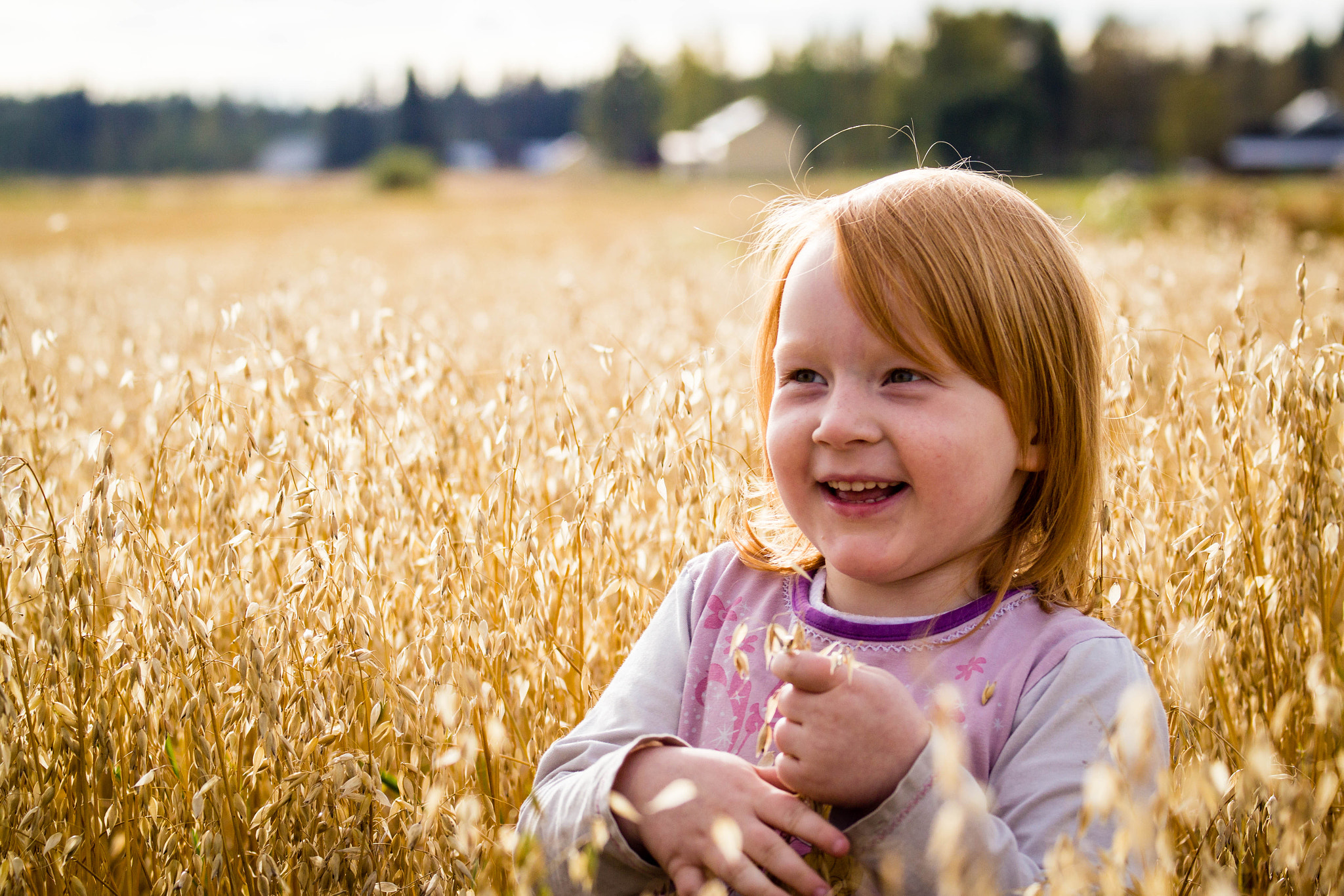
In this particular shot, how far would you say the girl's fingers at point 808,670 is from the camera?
1006mm

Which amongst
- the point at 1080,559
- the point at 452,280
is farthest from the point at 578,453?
the point at 452,280

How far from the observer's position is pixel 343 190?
50281mm

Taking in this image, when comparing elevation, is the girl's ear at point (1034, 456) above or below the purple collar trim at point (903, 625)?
above

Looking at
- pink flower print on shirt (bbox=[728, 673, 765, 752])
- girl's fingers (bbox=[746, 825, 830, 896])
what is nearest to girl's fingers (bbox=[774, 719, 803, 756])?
girl's fingers (bbox=[746, 825, 830, 896])

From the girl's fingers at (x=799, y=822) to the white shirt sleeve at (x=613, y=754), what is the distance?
0.47 ft

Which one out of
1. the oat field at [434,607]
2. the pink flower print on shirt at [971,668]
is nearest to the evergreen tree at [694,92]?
the oat field at [434,607]

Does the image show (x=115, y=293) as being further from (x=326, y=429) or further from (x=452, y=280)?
(x=326, y=429)

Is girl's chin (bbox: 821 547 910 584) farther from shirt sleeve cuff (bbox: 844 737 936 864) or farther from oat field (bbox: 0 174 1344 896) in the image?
oat field (bbox: 0 174 1344 896)

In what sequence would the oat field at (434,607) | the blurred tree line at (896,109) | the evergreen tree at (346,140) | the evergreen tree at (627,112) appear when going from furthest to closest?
the evergreen tree at (346,140)
the evergreen tree at (627,112)
the blurred tree line at (896,109)
the oat field at (434,607)

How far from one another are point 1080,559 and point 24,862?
1.61m

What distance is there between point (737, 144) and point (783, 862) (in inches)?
2457

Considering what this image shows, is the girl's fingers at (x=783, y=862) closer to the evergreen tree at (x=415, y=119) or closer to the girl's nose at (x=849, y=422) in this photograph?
the girl's nose at (x=849, y=422)

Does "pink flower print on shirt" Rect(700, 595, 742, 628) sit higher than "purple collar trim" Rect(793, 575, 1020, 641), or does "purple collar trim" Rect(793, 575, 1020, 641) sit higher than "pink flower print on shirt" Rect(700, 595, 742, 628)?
"purple collar trim" Rect(793, 575, 1020, 641)

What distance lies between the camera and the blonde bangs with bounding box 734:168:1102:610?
127 centimetres
